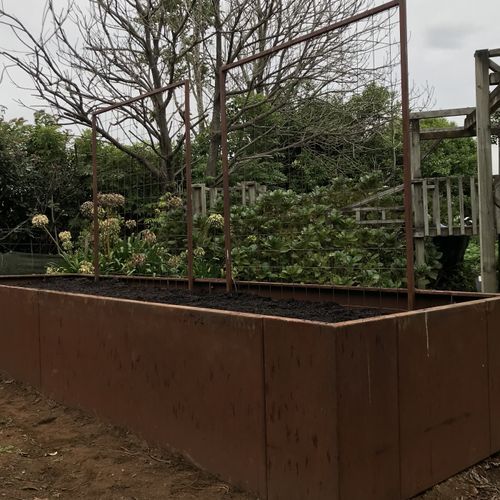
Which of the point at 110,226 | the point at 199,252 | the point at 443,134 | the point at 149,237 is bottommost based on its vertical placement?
the point at 199,252

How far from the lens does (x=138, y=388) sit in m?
3.61

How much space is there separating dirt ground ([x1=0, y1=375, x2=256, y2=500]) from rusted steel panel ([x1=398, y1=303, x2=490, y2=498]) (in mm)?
832

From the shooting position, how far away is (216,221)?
6848 millimetres

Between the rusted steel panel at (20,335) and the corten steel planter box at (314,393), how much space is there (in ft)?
4.67

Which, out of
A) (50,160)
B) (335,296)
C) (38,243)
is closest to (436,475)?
(335,296)

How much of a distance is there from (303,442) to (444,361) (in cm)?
89

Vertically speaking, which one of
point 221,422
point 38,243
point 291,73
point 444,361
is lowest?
point 221,422

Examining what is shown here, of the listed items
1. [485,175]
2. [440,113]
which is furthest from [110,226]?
[440,113]

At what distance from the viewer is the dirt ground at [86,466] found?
2893mm

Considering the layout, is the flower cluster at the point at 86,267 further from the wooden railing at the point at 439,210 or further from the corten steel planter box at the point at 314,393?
the wooden railing at the point at 439,210

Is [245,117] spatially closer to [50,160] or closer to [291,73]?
[291,73]

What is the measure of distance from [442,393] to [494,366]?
0.56 metres

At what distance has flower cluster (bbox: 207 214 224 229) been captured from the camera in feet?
22.1

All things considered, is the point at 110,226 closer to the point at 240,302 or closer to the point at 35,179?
the point at 240,302
